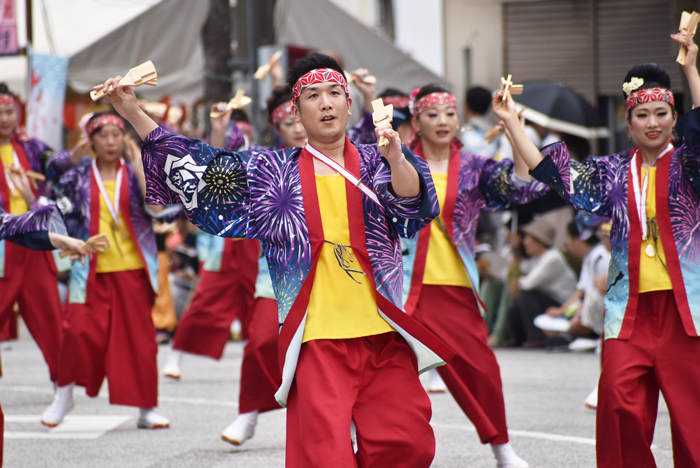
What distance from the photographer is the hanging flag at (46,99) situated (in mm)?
12750

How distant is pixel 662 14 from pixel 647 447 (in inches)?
464

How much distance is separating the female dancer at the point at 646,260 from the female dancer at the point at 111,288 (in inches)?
118

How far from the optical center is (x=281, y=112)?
21.0ft

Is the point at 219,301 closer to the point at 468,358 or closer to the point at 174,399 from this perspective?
the point at 174,399

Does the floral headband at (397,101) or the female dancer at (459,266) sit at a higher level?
the floral headband at (397,101)

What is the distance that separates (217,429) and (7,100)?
3.23 meters

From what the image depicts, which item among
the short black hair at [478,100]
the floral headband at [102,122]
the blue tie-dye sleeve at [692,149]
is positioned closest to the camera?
the blue tie-dye sleeve at [692,149]

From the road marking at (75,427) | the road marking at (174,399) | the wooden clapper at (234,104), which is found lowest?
the road marking at (174,399)

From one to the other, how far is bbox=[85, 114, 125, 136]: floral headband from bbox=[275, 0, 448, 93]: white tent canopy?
8.79 meters

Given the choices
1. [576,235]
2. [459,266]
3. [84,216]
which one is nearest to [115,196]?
[84,216]

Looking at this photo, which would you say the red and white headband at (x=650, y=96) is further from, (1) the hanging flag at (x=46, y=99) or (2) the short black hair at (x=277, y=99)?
(1) the hanging flag at (x=46, y=99)

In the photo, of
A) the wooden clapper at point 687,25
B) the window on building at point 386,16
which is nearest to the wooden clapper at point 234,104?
the wooden clapper at point 687,25

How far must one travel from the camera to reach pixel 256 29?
11.6m

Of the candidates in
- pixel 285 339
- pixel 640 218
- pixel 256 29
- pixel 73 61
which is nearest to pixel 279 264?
pixel 285 339
